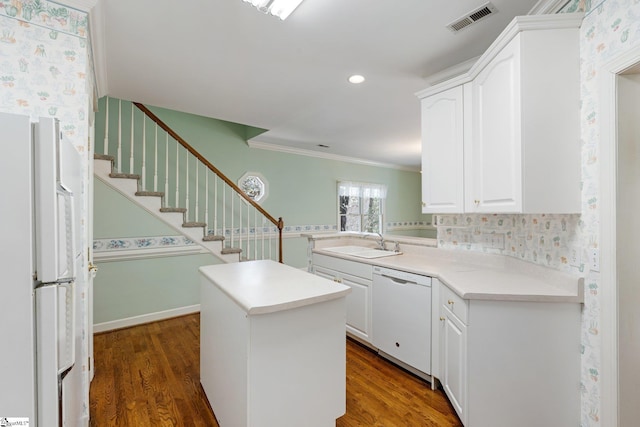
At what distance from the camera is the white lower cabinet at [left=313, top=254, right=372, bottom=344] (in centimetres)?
257

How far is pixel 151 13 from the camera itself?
1.73 metres

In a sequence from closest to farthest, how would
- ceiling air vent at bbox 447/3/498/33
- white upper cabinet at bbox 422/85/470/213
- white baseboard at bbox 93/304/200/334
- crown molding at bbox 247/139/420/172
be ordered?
ceiling air vent at bbox 447/3/498/33
white upper cabinet at bbox 422/85/470/213
white baseboard at bbox 93/304/200/334
crown molding at bbox 247/139/420/172

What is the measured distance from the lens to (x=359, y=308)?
2662 millimetres

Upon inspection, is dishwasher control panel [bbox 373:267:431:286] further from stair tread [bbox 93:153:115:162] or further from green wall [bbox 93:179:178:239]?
stair tread [bbox 93:153:115:162]

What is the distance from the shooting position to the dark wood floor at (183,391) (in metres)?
1.78

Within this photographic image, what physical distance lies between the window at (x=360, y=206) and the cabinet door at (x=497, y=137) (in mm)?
4119

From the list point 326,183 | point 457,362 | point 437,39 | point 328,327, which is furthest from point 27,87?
point 326,183

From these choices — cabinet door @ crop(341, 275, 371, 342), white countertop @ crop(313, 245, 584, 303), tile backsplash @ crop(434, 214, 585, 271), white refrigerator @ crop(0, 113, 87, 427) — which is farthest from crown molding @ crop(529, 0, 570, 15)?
white refrigerator @ crop(0, 113, 87, 427)

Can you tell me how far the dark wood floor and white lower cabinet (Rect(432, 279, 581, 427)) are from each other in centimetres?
31

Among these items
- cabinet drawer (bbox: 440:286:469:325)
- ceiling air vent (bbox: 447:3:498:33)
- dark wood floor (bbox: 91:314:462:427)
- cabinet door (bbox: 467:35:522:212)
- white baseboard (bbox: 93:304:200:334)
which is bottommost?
dark wood floor (bbox: 91:314:462:427)

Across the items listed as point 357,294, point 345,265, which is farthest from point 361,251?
point 357,294

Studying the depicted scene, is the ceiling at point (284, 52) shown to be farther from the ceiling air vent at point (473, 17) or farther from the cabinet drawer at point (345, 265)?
the cabinet drawer at point (345, 265)

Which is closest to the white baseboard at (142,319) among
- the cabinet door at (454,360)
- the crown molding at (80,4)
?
the crown molding at (80,4)

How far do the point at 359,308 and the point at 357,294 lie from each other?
13cm
